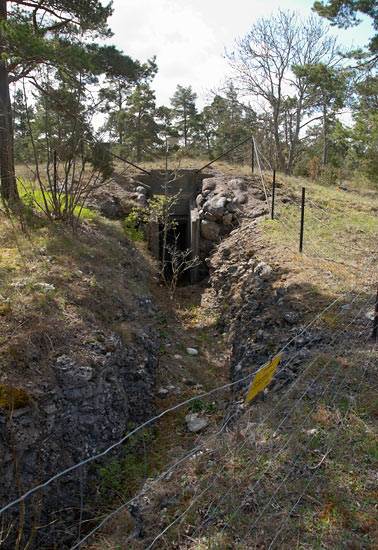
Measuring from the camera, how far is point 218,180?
1266 cm

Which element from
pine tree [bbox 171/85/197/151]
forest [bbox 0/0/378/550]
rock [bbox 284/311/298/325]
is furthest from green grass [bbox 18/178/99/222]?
pine tree [bbox 171/85/197/151]

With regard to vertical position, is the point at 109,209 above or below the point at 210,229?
above

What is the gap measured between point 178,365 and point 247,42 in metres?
18.2

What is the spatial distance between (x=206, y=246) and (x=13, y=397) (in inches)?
331

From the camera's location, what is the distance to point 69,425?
3971 mm

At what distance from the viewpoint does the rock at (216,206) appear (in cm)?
1109

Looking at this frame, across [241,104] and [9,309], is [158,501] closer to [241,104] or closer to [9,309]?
[9,309]

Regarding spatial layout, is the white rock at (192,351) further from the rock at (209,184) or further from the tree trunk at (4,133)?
the rock at (209,184)

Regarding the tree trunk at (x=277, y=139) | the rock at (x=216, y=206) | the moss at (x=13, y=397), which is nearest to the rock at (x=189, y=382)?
the moss at (x=13, y=397)

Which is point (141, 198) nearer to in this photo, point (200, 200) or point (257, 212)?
point (200, 200)

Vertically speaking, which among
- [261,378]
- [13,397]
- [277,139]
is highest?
[277,139]

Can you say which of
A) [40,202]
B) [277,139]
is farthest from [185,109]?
[40,202]

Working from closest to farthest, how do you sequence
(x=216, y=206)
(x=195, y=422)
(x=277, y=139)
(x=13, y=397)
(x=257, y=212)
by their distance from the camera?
(x=13, y=397) < (x=195, y=422) < (x=257, y=212) < (x=216, y=206) < (x=277, y=139)

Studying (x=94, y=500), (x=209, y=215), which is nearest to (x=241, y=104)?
(x=209, y=215)
